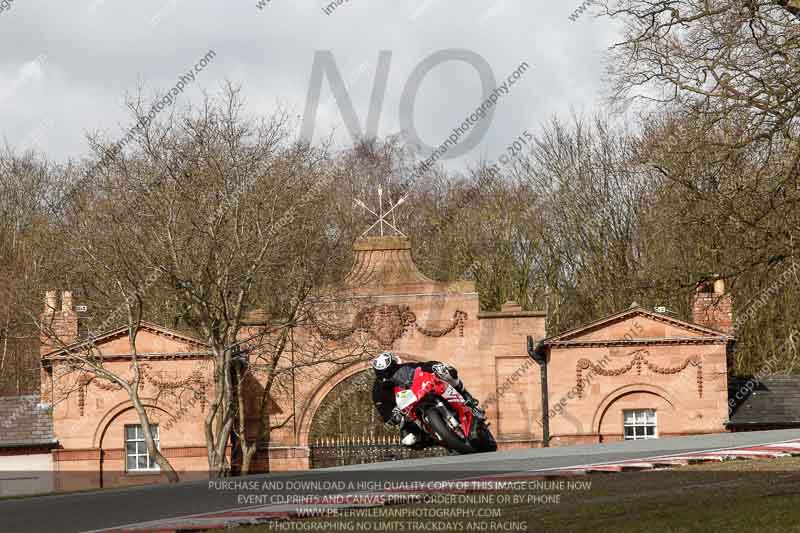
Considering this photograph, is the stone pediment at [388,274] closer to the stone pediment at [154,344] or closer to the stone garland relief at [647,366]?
the stone garland relief at [647,366]

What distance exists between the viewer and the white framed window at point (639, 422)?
39.0 m

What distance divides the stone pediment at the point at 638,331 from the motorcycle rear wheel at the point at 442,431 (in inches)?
627

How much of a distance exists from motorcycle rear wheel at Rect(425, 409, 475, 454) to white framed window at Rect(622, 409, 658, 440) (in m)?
16.7

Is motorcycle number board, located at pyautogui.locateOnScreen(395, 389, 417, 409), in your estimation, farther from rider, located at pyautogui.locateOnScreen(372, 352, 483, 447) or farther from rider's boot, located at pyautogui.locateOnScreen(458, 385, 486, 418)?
rider's boot, located at pyautogui.locateOnScreen(458, 385, 486, 418)

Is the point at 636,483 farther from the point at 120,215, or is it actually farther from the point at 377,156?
the point at 377,156

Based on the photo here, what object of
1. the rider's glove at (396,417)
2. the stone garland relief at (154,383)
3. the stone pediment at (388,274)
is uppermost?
the stone pediment at (388,274)

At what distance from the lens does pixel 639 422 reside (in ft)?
128

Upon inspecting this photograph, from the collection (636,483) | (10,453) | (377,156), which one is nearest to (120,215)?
(10,453)

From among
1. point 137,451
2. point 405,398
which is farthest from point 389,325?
point 405,398

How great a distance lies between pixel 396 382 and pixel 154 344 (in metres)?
18.3

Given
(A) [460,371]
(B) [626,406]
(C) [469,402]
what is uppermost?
(A) [460,371]

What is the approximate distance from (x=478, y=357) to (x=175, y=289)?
909cm

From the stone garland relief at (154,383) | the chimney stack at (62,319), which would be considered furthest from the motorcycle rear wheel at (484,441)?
the chimney stack at (62,319)

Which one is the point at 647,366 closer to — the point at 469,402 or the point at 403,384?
the point at 469,402
